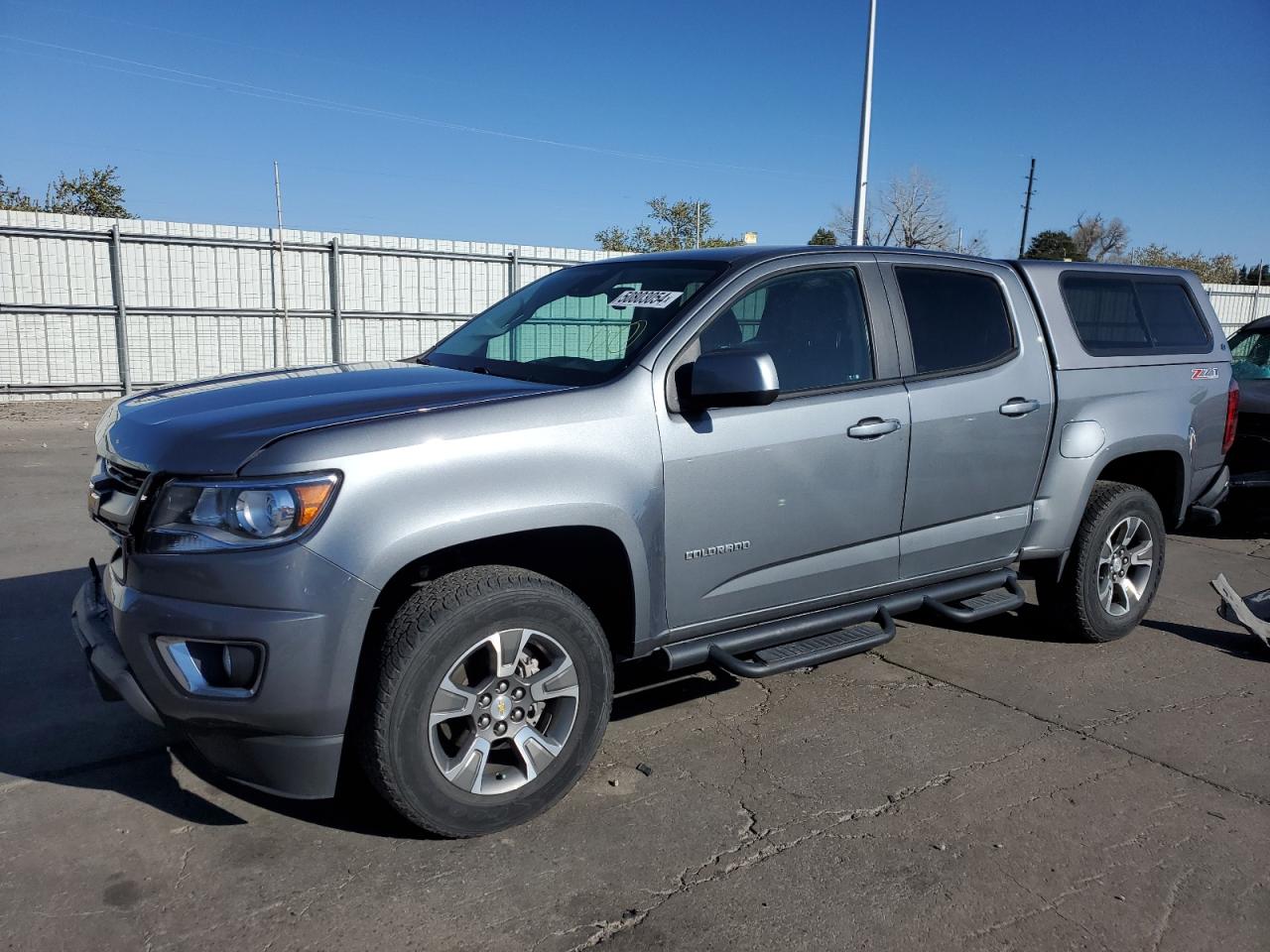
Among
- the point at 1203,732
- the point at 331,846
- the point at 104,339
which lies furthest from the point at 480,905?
the point at 104,339

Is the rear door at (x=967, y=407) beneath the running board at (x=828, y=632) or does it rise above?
above

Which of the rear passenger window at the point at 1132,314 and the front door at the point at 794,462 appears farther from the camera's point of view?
the rear passenger window at the point at 1132,314

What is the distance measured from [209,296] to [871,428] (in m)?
13.3

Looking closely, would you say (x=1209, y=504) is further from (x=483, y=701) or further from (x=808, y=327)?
(x=483, y=701)

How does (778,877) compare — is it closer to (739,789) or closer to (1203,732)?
(739,789)

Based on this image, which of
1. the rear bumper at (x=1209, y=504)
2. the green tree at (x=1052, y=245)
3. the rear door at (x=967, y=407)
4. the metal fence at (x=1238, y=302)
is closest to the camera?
the rear door at (x=967, y=407)

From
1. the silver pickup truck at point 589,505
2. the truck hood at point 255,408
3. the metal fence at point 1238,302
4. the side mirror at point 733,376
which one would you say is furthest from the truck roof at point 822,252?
the metal fence at point 1238,302

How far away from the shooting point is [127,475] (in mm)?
3041

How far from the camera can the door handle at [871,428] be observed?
12.5 ft

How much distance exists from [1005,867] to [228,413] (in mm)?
2786

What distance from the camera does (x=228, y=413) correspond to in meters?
3.07

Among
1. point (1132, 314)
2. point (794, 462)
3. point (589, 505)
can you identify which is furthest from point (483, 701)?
point (1132, 314)

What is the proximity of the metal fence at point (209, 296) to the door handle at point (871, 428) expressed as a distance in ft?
41.5

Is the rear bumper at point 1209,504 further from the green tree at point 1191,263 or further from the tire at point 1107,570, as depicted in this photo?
the green tree at point 1191,263
